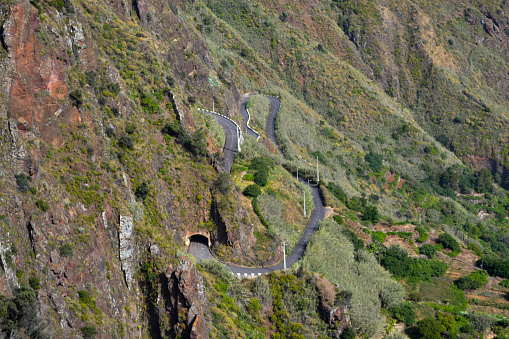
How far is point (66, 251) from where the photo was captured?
127 ft

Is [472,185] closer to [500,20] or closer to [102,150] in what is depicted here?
[500,20]

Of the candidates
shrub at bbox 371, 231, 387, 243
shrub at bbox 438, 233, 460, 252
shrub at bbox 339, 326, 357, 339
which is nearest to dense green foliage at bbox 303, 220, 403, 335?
shrub at bbox 339, 326, 357, 339

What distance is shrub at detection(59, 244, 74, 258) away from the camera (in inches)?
1519

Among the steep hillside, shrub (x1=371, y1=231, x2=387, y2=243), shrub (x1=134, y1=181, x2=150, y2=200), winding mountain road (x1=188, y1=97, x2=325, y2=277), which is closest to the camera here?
the steep hillside

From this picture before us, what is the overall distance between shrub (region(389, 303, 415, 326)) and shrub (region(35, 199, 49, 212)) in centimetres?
3307

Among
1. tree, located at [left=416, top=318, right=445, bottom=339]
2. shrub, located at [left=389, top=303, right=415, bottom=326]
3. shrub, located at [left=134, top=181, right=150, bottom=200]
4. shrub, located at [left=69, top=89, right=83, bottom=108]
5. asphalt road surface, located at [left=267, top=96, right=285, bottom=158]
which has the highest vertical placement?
shrub, located at [left=69, top=89, right=83, bottom=108]

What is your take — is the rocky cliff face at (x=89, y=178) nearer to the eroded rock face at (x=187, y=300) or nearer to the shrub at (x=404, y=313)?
the eroded rock face at (x=187, y=300)

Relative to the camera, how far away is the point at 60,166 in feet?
141

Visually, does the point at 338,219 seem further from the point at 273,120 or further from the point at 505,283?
the point at 273,120

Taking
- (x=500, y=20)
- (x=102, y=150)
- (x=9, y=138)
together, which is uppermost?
(x=9, y=138)

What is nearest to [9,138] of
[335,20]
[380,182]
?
[380,182]

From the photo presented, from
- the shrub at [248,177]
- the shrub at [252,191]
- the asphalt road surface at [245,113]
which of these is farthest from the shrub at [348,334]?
the asphalt road surface at [245,113]

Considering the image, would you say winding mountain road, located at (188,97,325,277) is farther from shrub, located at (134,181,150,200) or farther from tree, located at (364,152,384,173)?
tree, located at (364,152,384,173)

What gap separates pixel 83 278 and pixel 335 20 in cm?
13740
